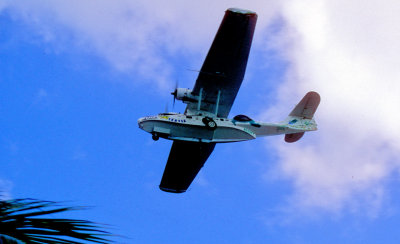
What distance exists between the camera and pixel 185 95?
2216 centimetres

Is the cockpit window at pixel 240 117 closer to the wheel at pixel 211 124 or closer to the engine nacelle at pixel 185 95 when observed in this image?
the wheel at pixel 211 124

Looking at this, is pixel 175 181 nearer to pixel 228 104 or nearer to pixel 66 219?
pixel 228 104

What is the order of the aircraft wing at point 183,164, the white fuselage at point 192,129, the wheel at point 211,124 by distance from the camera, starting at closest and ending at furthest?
1. the white fuselage at point 192,129
2. the wheel at point 211,124
3. the aircraft wing at point 183,164

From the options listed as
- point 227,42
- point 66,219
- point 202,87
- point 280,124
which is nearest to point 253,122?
point 280,124

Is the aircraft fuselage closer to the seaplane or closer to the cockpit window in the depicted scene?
the seaplane

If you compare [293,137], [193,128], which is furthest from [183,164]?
[293,137]

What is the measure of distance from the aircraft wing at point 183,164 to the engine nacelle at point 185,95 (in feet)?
9.87

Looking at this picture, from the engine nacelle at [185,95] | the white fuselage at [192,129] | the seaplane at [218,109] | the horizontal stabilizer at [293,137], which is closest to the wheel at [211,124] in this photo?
the seaplane at [218,109]

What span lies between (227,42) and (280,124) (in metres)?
7.24

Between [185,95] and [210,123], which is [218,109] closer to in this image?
[210,123]

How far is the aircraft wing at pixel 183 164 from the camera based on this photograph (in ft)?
82.8

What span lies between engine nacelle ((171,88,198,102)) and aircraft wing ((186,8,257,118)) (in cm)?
21

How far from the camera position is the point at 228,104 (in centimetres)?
2245

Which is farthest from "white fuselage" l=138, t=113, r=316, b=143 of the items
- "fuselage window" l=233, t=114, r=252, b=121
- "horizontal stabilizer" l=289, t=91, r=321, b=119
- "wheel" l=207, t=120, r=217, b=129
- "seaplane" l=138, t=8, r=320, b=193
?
"horizontal stabilizer" l=289, t=91, r=321, b=119
